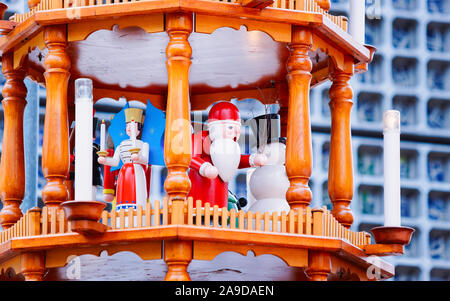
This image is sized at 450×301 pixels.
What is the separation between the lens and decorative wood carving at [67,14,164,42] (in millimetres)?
6141

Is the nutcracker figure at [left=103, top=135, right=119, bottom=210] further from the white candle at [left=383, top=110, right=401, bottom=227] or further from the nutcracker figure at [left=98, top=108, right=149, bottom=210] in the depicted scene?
the white candle at [left=383, top=110, right=401, bottom=227]

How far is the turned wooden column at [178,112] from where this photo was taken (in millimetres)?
5957

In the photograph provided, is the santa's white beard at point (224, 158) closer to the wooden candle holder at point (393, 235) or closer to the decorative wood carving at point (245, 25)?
the decorative wood carving at point (245, 25)

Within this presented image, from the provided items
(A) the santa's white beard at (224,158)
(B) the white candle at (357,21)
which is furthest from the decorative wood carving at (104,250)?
(B) the white candle at (357,21)

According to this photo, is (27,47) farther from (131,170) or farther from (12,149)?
(131,170)

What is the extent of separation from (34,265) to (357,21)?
2101 millimetres

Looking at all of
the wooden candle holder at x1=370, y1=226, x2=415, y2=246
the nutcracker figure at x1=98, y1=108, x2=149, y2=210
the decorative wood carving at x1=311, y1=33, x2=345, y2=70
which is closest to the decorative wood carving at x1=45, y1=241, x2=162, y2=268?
the nutcracker figure at x1=98, y1=108, x2=149, y2=210

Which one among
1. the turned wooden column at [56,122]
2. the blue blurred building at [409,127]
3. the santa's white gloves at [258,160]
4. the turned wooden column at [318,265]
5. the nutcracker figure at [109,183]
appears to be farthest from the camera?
the blue blurred building at [409,127]

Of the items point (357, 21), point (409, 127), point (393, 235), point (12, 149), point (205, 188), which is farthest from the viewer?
point (409, 127)

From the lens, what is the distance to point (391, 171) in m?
6.18

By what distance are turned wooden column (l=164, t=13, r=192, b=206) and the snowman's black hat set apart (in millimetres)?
862

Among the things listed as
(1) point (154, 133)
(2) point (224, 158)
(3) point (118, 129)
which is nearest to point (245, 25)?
(2) point (224, 158)

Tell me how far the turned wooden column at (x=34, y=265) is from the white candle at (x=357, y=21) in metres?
1.99

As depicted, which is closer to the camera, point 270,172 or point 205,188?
point 205,188
